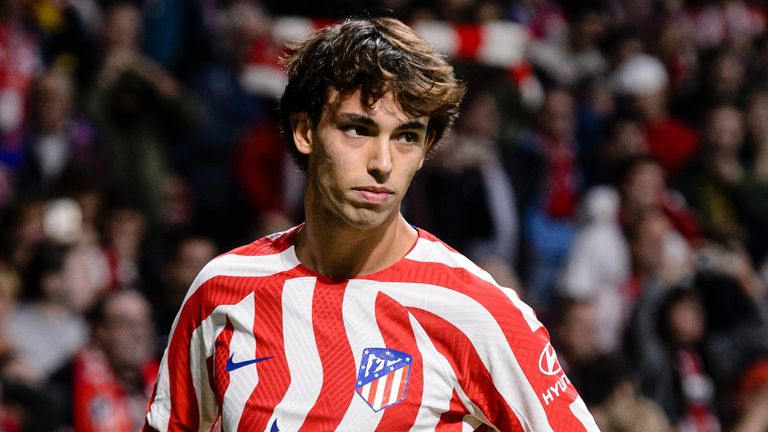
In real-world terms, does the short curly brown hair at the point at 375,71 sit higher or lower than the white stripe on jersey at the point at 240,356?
higher

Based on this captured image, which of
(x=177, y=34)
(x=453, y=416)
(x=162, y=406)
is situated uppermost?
(x=453, y=416)

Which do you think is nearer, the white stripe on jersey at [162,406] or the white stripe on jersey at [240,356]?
the white stripe on jersey at [240,356]

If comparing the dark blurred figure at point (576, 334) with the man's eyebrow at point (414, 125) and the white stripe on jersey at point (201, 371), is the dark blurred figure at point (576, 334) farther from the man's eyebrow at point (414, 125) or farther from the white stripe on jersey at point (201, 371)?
the man's eyebrow at point (414, 125)

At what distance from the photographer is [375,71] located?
2.63m

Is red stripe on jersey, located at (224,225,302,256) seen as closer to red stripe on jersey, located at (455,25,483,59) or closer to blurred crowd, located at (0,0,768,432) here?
blurred crowd, located at (0,0,768,432)

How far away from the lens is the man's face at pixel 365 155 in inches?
104

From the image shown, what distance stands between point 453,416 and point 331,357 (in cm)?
29

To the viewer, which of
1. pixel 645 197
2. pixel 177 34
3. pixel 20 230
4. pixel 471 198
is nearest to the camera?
pixel 20 230

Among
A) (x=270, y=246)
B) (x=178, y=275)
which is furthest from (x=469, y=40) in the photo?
(x=270, y=246)

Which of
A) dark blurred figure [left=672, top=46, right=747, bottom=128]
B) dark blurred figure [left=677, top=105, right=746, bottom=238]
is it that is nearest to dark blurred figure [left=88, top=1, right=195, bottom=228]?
dark blurred figure [left=677, top=105, right=746, bottom=238]

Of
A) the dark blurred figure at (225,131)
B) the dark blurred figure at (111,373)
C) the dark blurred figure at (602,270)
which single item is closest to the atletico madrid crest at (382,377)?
the dark blurred figure at (111,373)

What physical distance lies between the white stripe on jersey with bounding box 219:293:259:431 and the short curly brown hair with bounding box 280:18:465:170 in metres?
0.45

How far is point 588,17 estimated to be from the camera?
33.6 ft

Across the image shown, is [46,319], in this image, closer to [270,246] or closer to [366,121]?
[270,246]
